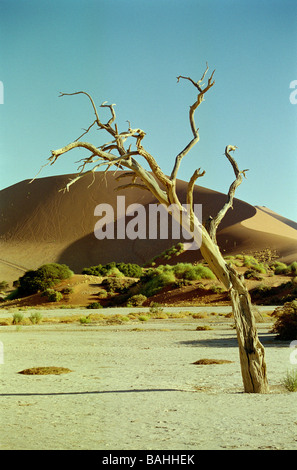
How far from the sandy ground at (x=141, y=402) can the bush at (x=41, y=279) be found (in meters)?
38.6

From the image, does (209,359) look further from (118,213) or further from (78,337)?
(118,213)

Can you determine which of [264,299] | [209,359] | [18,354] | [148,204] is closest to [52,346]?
[18,354]

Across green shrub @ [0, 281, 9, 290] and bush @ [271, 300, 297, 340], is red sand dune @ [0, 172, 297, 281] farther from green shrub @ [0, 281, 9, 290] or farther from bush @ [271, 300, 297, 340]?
bush @ [271, 300, 297, 340]

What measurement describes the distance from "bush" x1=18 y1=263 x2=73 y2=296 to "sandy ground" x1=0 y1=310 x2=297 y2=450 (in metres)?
38.6

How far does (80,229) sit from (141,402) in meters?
101

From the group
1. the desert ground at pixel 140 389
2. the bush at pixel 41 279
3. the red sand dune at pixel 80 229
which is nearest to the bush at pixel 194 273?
the desert ground at pixel 140 389

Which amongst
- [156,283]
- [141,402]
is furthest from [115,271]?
[141,402]

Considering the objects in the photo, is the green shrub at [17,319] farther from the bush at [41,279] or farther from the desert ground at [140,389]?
the bush at [41,279]

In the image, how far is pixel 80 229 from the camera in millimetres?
110750

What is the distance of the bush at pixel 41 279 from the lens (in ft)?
195

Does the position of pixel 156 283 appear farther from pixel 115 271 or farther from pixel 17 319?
pixel 17 319

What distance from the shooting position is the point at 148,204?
111938mm

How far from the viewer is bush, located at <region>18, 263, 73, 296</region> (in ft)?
195

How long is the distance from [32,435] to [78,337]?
1755 cm
